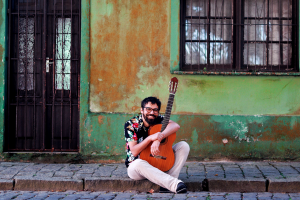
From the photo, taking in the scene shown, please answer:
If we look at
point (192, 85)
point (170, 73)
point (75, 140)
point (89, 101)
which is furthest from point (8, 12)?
point (192, 85)

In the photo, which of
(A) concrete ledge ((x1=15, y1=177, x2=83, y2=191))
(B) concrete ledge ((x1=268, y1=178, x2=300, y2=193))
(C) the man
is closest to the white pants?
(C) the man

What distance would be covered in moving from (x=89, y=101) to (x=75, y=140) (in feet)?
2.72

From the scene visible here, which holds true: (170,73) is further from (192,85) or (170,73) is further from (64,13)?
(64,13)

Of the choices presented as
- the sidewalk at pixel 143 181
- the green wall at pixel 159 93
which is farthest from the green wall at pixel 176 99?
the sidewalk at pixel 143 181

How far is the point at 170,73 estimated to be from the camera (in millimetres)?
6629

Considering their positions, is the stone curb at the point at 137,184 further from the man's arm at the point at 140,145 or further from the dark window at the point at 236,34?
the dark window at the point at 236,34

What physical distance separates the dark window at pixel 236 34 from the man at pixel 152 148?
2322mm

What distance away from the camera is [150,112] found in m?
4.73

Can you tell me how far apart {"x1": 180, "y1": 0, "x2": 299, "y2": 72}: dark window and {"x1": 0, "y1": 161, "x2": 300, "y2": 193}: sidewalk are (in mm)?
2091

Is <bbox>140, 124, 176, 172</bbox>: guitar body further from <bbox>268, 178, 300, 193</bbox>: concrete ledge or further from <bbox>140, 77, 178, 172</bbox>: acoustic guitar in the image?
<bbox>268, 178, 300, 193</bbox>: concrete ledge

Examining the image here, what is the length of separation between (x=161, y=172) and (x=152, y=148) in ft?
1.10

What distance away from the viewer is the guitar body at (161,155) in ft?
15.5

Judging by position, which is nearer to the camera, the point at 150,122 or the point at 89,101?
the point at 150,122

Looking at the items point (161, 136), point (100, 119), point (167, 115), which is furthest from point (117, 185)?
point (100, 119)
